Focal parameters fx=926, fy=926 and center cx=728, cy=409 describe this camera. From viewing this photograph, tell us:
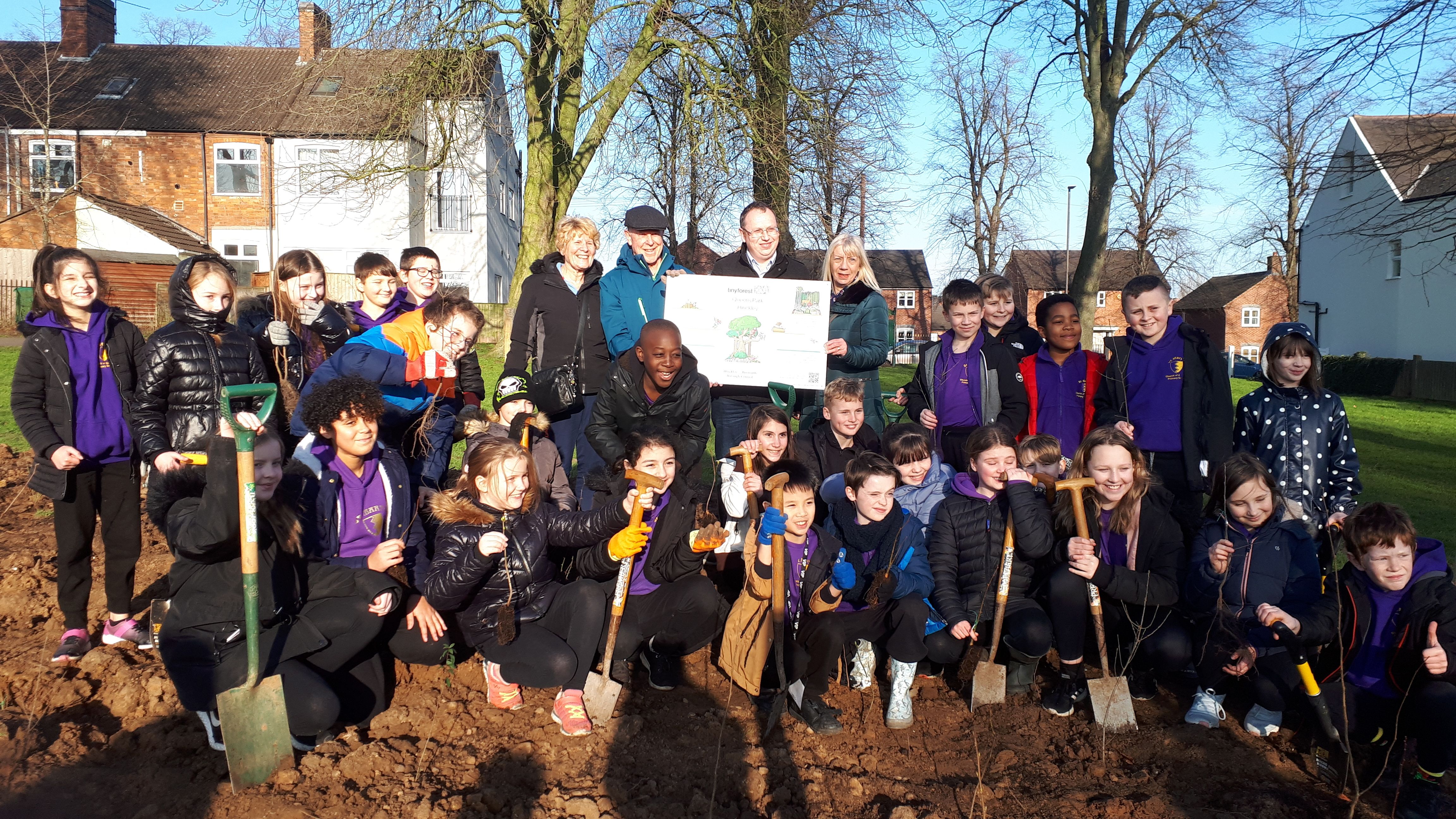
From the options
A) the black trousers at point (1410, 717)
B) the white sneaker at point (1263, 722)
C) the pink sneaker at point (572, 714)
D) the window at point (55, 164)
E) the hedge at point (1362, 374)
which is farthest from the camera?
the window at point (55, 164)

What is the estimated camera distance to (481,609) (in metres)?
4.23

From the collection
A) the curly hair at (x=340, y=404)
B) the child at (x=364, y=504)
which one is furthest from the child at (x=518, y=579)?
the curly hair at (x=340, y=404)

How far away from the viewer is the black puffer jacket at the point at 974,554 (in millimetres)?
4504

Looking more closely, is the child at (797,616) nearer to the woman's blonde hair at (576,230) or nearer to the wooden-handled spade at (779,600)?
the wooden-handled spade at (779,600)

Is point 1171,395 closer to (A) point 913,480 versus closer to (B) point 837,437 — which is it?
(A) point 913,480

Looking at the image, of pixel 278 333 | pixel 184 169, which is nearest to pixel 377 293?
pixel 278 333

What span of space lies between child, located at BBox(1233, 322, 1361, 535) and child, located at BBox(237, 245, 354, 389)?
4.98 metres

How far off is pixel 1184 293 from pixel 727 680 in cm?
5381

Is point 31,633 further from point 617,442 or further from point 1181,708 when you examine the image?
point 1181,708

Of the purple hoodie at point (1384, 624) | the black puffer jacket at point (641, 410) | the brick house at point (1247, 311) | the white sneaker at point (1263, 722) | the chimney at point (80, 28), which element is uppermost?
the chimney at point (80, 28)

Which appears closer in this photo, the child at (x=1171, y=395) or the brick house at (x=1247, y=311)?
the child at (x=1171, y=395)

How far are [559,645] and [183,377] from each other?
7.43 ft

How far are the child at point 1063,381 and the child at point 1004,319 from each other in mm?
180

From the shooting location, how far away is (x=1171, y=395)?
5.12m
